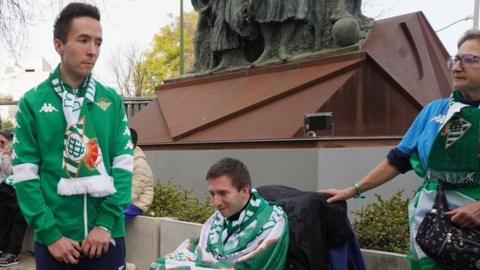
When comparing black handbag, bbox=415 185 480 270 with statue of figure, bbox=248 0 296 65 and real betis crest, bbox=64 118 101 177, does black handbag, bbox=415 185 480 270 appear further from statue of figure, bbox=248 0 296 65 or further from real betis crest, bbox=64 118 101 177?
statue of figure, bbox=248 0 296 65

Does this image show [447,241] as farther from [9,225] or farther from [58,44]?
[9,225]

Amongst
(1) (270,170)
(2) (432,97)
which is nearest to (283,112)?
(1) (270,170)

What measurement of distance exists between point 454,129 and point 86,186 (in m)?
1.62

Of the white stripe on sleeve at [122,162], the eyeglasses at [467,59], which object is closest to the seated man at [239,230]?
the white stripe on sleeve at [122,162]

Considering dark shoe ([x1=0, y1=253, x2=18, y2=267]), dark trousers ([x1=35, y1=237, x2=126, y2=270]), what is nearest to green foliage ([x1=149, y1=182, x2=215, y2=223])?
dark shoe ([x1=0, y1=253, x2=18, y2=267])

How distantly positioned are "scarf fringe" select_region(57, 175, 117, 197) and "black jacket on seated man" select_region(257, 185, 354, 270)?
3.65 ft

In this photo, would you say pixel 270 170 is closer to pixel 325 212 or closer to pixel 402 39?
pixel 402 39

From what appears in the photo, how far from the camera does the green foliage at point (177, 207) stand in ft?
18.0

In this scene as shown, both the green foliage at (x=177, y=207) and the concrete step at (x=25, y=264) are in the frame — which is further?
the concrete step at (x=25, y=264)

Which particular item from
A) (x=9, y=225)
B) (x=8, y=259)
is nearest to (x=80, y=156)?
(x=8, y=259)

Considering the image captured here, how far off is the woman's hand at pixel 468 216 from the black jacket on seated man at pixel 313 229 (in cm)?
85

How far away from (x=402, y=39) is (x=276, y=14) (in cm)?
192

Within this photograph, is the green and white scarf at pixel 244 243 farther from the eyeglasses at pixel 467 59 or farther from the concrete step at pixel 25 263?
the concrete step at pixel 25 263

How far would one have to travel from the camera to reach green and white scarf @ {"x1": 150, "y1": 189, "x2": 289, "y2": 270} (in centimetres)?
289
